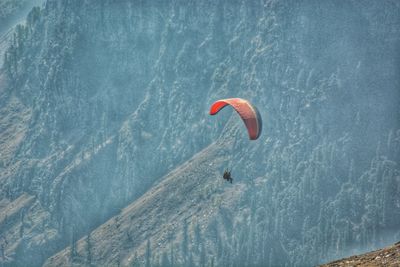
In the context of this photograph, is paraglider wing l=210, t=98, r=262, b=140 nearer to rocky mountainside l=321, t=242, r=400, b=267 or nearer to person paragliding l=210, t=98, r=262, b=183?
person paragliding l=210, t=98, r=262, b=183

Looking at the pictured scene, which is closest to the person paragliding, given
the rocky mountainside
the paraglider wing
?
the paraglider wing

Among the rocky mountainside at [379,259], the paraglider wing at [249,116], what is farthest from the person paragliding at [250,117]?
the rocky mountainside at [379,259]

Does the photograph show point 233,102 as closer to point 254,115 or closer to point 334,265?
point 254,115

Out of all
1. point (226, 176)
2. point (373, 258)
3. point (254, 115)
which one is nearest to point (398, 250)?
point (373, 258)

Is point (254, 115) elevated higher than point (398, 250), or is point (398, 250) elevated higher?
point (254, 115)

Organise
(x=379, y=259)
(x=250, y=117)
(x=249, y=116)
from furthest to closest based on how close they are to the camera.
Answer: (x=249, y=116) < (x=250, y=117) < (x=379, y=259)

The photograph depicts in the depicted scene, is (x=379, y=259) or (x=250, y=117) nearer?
(x=379, y=259)

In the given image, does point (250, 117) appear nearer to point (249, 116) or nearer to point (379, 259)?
point (249, 116)

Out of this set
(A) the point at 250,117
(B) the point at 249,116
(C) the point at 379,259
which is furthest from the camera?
(B) the point at 249,116

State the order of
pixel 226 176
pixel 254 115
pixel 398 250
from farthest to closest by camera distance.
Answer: pixel 254 115, pixel 226 176, pixel 398 250

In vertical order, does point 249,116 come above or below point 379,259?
above

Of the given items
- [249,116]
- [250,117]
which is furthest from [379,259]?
[249,116]
